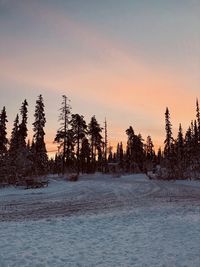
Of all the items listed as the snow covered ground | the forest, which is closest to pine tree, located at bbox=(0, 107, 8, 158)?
the forest

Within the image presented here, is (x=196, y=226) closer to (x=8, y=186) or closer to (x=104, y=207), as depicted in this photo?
(x=104, y=207)

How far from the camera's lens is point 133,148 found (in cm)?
9375

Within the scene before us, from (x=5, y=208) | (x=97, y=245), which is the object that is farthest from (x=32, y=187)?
(x=97, y=245)

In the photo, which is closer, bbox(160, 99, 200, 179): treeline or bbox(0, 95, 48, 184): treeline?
bbox(0, 95, 48, 184): treeline

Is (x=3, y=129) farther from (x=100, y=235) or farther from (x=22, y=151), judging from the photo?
(x=100, y=235)

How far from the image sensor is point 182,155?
87.4 meters

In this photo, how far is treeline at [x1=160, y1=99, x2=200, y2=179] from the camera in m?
54.4

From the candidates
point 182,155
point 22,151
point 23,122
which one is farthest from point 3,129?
point 182,155

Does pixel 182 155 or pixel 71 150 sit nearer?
pixel 71 150

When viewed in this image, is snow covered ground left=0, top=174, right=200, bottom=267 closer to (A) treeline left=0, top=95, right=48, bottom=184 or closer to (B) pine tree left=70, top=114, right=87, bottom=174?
(A) treeline left=0, top=95, right=48, bottom=184

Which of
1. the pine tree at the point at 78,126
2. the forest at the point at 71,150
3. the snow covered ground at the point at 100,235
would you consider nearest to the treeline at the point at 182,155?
the forest at the point at 71,150

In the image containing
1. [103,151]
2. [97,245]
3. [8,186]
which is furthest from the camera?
[103,151]

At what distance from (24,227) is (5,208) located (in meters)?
5.81

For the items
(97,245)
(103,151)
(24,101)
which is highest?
(24,101)
